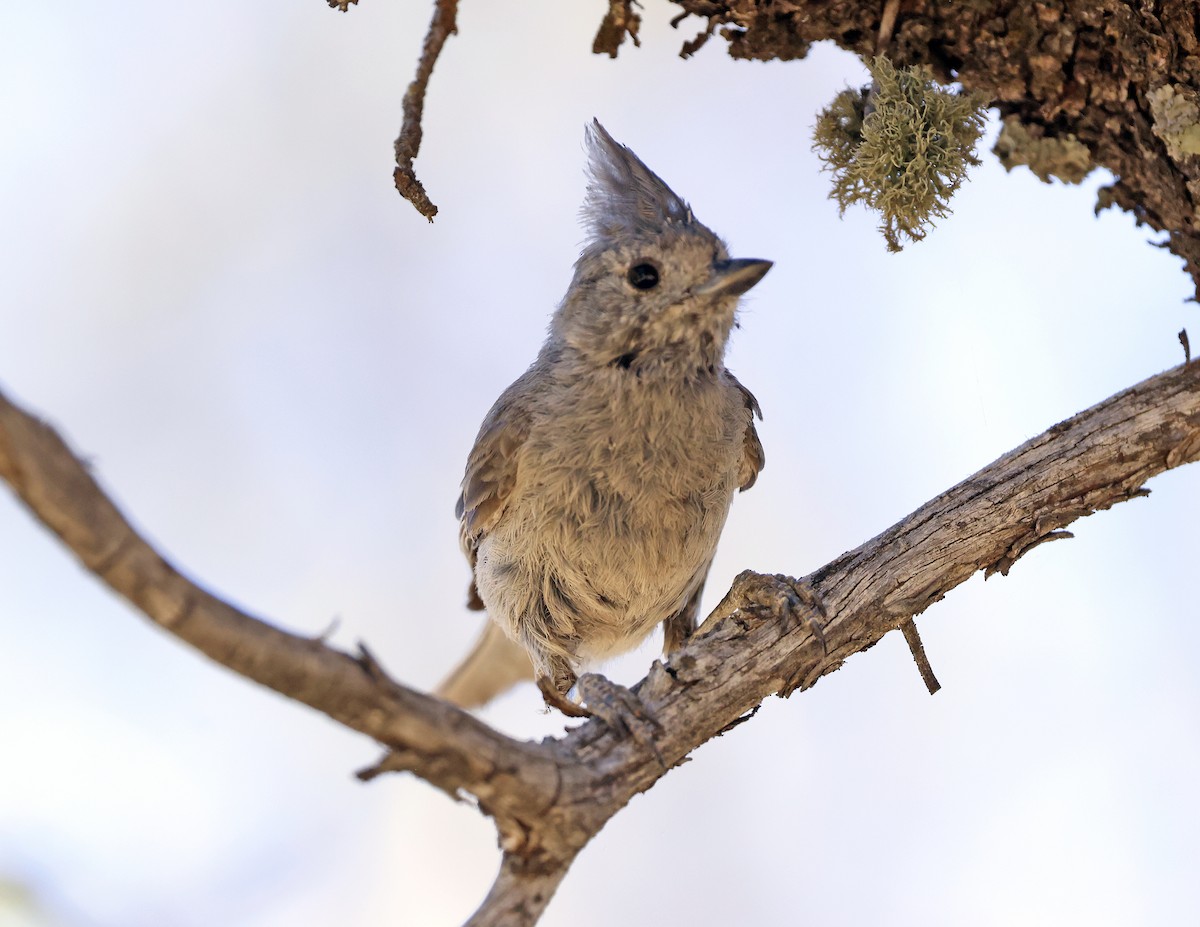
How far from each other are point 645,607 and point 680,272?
96 centimetres

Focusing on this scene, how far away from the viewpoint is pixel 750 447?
3330 mm

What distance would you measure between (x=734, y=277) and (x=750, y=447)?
741 millimetres

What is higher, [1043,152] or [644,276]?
[1043,152]

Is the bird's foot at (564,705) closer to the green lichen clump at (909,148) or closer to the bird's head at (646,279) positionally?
the bird's head at (646,279)

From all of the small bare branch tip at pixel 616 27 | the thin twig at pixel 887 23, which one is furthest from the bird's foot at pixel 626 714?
the thin twig at pixel 887 23

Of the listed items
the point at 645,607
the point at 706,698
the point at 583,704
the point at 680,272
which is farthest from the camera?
the point at 645,607

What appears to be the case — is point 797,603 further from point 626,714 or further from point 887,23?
point 887,23

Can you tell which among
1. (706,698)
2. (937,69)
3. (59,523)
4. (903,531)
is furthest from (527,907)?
(937,69)

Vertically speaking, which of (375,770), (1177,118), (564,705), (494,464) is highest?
(1177,118)

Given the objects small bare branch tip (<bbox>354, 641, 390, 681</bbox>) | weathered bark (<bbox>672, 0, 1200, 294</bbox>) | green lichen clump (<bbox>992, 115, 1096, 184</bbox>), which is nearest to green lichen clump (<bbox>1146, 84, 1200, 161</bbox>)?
weathered bark (<bbox>672, 0, 1200, 294</bbox>)

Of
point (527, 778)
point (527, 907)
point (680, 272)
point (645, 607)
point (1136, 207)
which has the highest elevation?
point (1136, 207)

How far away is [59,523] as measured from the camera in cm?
140

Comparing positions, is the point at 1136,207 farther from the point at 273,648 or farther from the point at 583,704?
the point at 273,648

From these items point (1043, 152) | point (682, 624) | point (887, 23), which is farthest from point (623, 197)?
point (682, 624)
